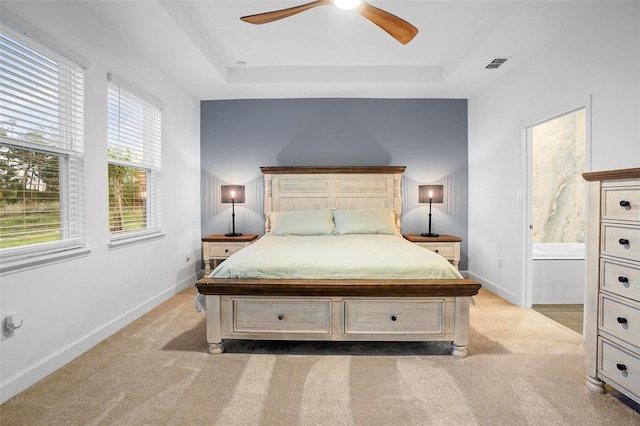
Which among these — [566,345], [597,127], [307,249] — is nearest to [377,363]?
[307,249]

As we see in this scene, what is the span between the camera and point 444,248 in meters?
4.02

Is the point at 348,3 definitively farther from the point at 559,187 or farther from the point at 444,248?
the point at 559,187

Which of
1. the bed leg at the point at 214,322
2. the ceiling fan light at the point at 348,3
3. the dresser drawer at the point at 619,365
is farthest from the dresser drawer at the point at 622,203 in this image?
the bed leg at the point at 214,322

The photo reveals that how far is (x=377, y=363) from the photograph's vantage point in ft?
7.18

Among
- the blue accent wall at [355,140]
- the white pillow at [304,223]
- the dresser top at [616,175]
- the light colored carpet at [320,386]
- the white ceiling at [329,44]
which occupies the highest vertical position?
the white ceiling at [329,44]

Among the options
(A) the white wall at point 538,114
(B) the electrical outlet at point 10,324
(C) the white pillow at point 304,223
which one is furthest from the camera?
(C) the white pillow at point 304,223

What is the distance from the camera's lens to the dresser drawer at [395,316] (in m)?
2.28

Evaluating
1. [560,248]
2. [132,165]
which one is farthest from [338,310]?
[560,248]

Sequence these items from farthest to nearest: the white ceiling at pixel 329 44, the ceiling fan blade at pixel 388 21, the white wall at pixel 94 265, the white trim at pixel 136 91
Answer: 1. the white trim at pixel 136 91
2. the white ceiling at pixel 329 44
3. the ceiling fan blade at pixel 388 21
4. the white wall at pixel 94 265

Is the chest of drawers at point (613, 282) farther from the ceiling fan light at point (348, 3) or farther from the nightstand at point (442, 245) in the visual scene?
the nightstand at point (442, 245)

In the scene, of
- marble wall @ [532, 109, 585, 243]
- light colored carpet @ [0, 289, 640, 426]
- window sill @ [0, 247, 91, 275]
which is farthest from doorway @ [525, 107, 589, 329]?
window sill @ [0, 247, 91, 275]

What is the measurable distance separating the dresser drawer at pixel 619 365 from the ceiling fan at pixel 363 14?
2.13 metres

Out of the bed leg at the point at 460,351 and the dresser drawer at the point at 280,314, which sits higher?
the dresser drawer at the point at 280,314

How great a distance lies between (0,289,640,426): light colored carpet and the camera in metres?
1.65
